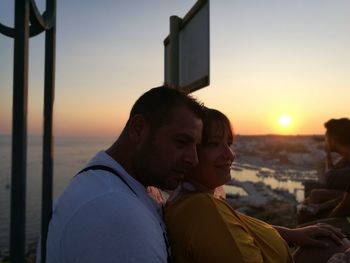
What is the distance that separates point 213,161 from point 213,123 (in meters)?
0.21

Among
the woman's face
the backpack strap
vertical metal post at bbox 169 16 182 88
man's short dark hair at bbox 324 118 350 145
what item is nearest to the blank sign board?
vertical metal post at bbox 169 16 182 88

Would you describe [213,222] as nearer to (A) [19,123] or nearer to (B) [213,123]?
(B) [213,123]

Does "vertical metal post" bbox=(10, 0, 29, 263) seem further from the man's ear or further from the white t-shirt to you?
the man's ear

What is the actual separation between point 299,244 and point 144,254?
146 cm

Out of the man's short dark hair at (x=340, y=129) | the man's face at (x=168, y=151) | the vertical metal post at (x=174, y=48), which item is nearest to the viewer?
the man's face at (x=168, y=151)

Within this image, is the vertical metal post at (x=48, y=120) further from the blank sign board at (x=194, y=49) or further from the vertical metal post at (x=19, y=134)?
the blank sign board at (x=194, y=49)

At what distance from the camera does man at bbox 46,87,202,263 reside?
1333mm

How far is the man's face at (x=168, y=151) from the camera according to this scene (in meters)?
1.86

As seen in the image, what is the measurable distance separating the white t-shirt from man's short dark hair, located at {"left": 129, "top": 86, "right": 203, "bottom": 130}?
45 centimetres

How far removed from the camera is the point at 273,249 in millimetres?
2029

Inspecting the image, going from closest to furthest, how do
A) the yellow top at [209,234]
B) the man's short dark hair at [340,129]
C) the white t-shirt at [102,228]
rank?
the white t-shirt at [102,228], the yellow top at [209,234], the man's short dark hair at [340,129]

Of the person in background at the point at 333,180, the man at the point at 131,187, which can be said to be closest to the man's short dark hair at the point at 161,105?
the man at the point at 131,187

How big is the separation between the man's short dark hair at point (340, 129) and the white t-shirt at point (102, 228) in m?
3.85

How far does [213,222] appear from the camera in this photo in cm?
179
